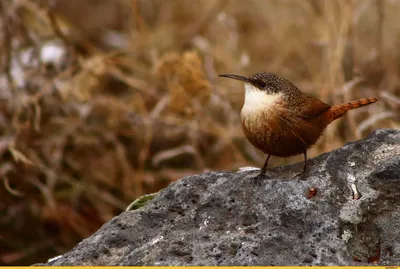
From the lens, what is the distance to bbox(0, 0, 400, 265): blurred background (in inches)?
217

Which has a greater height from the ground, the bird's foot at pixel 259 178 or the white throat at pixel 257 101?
the white throat at pixel 257 101

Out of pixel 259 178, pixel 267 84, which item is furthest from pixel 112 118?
pixel 259 178

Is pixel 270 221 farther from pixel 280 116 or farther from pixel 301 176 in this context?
pixel 280 116

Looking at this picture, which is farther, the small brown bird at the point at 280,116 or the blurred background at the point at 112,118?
the blurred background at the point at 112,118

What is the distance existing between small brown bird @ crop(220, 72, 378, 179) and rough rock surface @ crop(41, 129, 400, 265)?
22 cm

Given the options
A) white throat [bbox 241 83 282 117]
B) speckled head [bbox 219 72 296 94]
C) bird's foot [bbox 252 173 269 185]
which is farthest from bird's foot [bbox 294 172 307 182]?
speckled head [bbox 219 72 296 94]

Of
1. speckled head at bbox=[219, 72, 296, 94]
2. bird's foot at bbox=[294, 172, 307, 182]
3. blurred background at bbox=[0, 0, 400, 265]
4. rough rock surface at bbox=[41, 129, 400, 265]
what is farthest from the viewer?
blurred background at bbox=[0, 0, 400, 265]

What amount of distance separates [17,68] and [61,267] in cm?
409

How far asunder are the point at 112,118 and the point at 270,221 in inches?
141

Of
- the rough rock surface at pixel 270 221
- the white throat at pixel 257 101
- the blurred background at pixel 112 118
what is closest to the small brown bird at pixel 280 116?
the white throat at pixel 257 101

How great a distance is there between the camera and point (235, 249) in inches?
107

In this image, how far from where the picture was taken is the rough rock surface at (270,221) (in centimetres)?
273

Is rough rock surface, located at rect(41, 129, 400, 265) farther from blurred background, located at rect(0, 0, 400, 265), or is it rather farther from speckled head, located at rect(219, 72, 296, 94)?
blurred background, located at rect(0, 0, 400, 265)

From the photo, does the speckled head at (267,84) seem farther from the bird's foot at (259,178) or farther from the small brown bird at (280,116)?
the bird's foot at (259,178)
